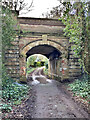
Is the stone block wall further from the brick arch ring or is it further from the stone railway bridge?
the brick arch ring

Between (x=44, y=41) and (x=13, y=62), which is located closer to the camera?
(x=13, y=62)

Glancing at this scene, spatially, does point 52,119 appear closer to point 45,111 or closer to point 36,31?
point 45,111

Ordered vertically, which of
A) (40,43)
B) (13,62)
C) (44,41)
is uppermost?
(44,41)

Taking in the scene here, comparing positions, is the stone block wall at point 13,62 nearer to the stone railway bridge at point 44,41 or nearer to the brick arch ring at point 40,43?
the stone railway bridge at point 44,41

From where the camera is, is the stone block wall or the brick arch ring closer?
the stone block wall

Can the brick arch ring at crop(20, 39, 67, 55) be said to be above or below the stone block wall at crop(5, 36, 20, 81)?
above

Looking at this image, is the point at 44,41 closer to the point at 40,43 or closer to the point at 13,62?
the point at 40,43

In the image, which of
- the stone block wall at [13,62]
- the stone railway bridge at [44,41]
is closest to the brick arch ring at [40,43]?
the stone railway bridge at [44,41]

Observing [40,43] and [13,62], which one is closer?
[13,62]

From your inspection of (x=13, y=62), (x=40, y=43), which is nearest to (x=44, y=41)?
(x=40, y=43)

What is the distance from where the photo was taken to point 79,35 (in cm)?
626

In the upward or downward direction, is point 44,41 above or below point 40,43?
above

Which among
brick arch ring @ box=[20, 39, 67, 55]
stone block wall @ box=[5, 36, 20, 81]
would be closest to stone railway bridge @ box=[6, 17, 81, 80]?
brick arch ring @ box=[20, 39, 67, 55]

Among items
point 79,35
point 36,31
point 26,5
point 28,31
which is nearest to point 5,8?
point 26,5
